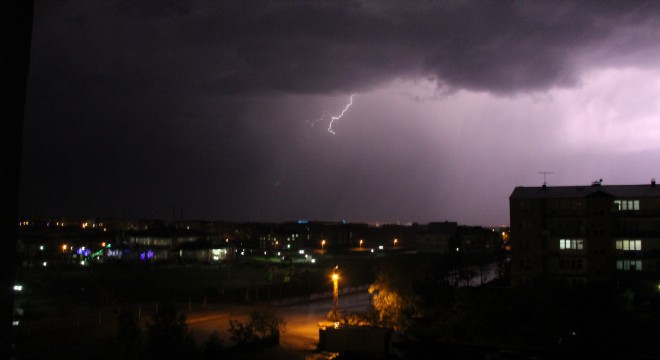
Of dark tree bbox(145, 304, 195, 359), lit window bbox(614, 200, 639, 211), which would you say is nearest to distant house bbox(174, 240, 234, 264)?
lit window bbox(614, 200, 639, 211)

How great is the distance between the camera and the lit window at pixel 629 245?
29469 mm

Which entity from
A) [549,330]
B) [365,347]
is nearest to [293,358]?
[365,347]

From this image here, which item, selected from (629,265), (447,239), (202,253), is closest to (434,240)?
(447,239)

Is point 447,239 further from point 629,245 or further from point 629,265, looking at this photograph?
point 629,265

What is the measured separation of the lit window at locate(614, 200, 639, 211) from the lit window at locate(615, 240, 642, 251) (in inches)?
78.3

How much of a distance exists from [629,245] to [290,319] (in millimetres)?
19252

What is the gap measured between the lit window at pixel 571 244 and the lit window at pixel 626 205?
2.90 meters

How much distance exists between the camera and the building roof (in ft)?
101

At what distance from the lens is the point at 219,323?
22562 millimetres

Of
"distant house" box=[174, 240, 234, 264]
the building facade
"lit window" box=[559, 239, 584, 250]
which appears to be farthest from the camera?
"distant house" box=[174, 240, 234, 264]

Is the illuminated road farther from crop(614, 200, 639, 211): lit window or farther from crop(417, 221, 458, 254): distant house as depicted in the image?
crop(417, 221, 458, 254): distant house

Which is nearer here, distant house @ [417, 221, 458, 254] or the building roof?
the building roof

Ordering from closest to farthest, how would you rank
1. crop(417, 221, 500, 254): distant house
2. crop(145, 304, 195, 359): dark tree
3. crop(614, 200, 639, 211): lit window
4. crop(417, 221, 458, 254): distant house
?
crop(145, 304, 195, 359): dark tree → crop(614, 200, 639, 211): lit window → crop(417, 221, 500, 254): distant house → crop(417, 221, 458, 254): distant house

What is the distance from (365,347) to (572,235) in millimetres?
18372
